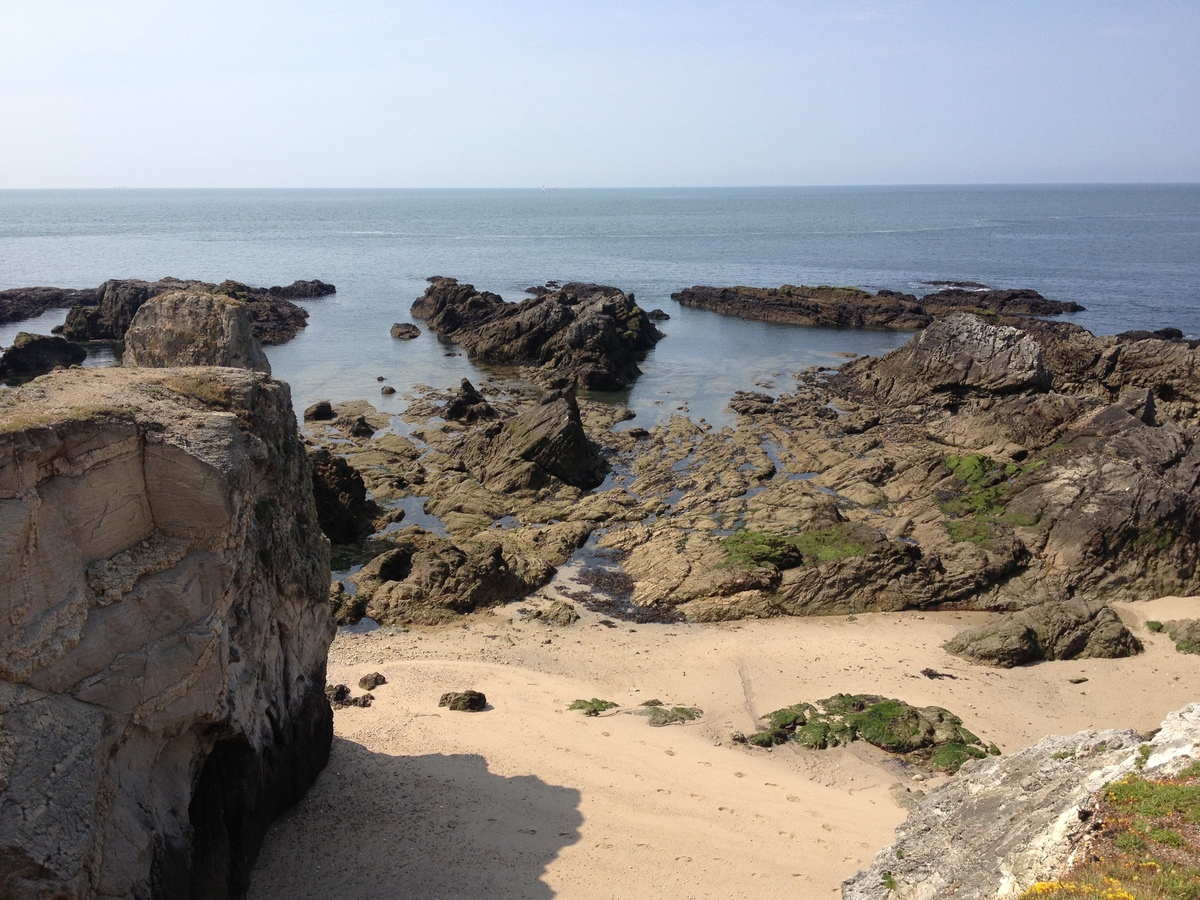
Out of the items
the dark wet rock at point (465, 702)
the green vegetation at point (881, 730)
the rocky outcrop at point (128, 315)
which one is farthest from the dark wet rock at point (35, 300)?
the green vegetation at point (881, 730)

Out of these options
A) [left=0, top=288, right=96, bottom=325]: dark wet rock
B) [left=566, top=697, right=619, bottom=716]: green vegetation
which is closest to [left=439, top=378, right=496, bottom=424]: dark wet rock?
[left=566, top=697, right=619, bottom=716]: green vegetation

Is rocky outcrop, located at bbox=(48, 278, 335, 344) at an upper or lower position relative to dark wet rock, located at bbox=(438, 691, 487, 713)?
upper

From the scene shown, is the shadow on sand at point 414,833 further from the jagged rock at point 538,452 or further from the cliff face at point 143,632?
the jagged rock at point 538,452

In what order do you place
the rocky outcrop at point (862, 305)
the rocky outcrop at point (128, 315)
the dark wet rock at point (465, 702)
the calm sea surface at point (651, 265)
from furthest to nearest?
the rocky outcrop at point (862, 305), the rocky outcrop at point (128, 315), the calm sea surface at point (651, 265), the dark wet rock at point (465, 702)

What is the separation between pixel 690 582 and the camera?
23.4 m

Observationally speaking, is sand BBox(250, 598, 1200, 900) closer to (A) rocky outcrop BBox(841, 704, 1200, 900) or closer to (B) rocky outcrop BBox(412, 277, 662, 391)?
(A) rocky outcrop BBox(841, 704, 1200, 900)

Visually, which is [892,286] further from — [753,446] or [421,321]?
[753,446]

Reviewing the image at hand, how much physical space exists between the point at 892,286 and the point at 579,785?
3008 inches

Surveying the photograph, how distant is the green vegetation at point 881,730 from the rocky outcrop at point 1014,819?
4351 millimetres

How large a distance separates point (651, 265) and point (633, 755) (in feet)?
302

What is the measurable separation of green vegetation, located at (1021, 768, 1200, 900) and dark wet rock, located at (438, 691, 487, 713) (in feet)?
36.9

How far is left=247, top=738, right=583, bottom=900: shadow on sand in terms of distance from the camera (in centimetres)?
1161

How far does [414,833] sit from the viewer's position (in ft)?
41.6

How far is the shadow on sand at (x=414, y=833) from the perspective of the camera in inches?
457
